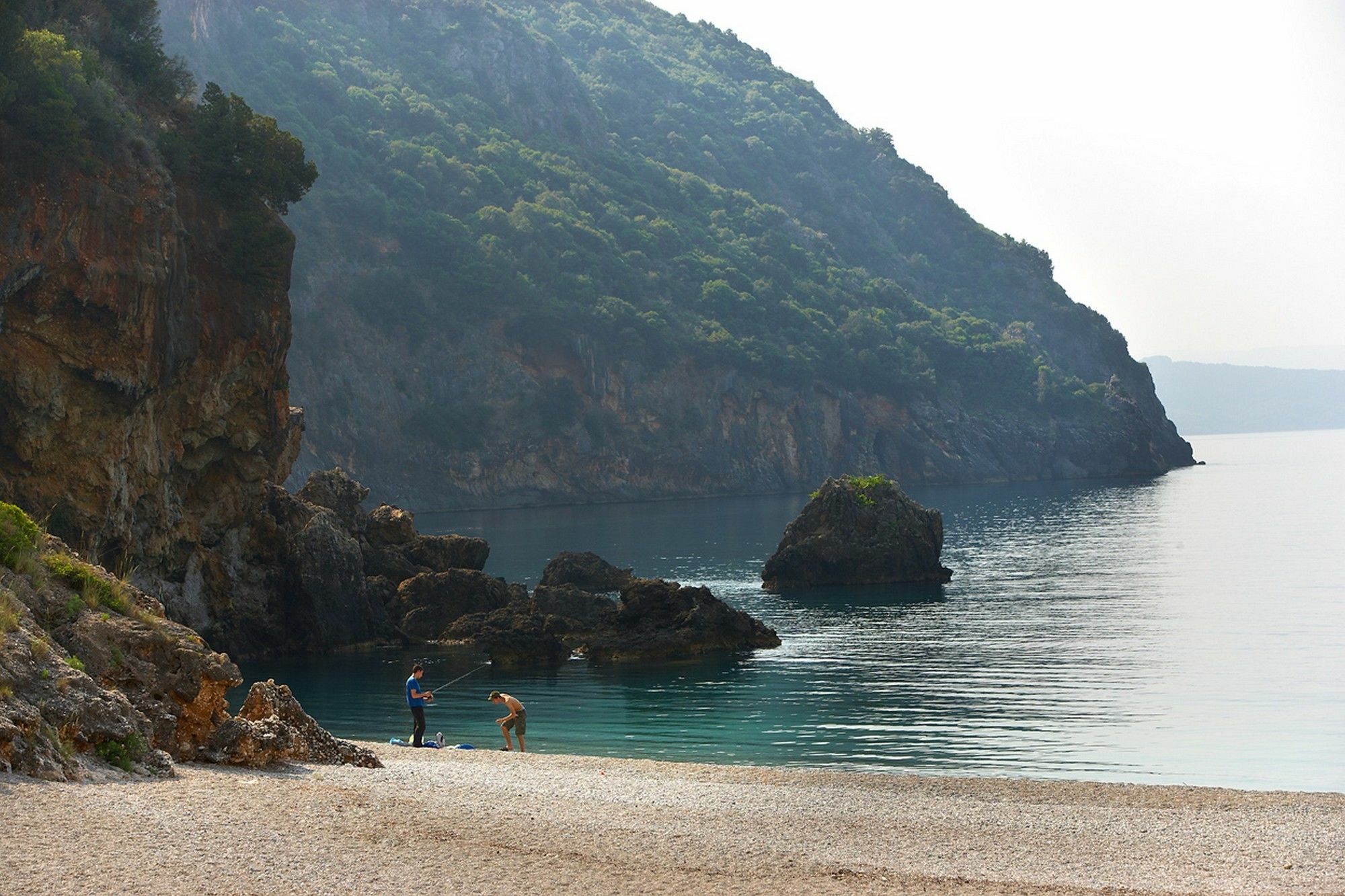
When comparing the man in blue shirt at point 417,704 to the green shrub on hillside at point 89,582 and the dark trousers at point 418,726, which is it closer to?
the dark trousers at point 418,726

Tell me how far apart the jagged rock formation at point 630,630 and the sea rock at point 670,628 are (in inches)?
0.8

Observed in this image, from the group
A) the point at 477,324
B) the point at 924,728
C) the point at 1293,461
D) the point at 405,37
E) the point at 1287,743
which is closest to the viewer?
the point at 1287,743

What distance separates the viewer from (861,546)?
196 feet

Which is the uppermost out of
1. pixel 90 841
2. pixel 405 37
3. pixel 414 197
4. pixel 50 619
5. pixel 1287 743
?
pixel 405 37

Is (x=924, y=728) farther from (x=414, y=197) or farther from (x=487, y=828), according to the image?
(x=414, y=197)

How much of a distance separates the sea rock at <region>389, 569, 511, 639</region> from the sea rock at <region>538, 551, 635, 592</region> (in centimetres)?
853

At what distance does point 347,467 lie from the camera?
117500 millimetres

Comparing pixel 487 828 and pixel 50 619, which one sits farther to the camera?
pixel 50 619

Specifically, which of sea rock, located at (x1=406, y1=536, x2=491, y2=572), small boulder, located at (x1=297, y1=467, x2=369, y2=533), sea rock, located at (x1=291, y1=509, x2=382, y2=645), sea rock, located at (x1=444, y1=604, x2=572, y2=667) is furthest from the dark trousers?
sea rock, located at (x1=406, y1=536, x2=491, y2=572)

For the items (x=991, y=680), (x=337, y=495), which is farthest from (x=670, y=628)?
(x=337, y=495)

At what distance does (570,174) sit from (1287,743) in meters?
133

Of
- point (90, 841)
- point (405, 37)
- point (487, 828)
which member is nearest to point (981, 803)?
point (487, 828)

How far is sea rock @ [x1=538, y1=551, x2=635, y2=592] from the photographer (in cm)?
5706

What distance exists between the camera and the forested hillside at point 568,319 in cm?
12556
